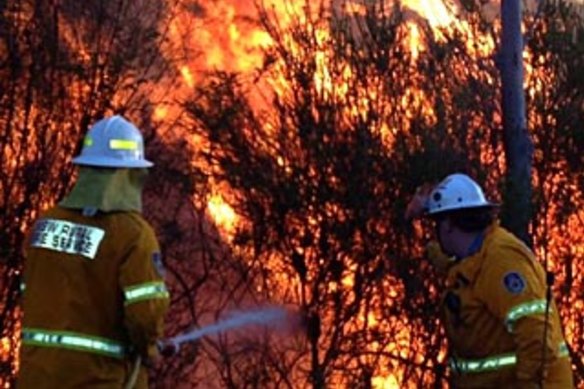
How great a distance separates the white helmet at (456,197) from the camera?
241 inches

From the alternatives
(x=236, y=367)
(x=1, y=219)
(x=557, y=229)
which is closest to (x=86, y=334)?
(x=1, y=219)

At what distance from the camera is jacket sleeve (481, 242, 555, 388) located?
18.5ft

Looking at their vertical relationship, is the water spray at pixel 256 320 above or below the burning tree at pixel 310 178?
below

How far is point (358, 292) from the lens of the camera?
536 inches

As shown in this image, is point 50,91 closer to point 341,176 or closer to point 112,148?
point 341,176

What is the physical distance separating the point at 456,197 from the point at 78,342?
2.06 m

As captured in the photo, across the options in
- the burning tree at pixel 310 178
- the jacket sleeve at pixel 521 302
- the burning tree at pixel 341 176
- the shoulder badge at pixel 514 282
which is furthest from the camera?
the burning tree at pixel 341 176

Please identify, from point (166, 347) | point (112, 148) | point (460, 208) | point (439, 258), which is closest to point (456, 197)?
point (460, 208)

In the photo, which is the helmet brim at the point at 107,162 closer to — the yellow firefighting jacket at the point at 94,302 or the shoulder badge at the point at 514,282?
the yellow firefighting jacket at the point at 94,302

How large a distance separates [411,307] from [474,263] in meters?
8.04

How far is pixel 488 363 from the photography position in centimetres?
594

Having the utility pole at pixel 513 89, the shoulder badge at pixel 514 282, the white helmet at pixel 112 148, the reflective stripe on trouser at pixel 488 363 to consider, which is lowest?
the reflective stripe on trouser at pixel 488 363

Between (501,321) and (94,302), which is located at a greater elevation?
(94,302)

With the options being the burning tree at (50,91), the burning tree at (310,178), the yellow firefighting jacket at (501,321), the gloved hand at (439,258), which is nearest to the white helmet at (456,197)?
the yellow firefighting jacket at (501,321)
